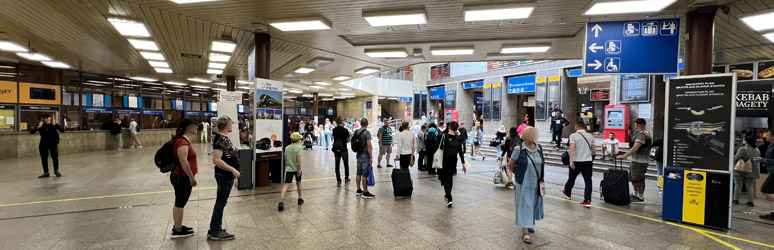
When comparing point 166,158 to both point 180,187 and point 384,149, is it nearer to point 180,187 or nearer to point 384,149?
point 180,187

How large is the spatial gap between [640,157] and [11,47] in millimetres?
15414

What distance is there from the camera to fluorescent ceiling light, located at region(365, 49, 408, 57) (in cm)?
900

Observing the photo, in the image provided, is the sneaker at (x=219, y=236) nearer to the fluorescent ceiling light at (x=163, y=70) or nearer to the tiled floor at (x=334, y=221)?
the tiled floor at (x=334, y=221)

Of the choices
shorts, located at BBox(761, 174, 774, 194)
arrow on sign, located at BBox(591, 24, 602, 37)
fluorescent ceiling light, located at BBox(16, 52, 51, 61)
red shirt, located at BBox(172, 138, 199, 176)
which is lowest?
shorts, located at BBox(761, 174, 774, 194)

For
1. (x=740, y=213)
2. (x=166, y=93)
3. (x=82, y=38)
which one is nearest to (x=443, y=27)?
(x=740, y=213)

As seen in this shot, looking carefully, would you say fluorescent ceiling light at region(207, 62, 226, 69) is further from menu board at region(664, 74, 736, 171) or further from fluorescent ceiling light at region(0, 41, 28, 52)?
menu board at region(664, 74, 736, 171)

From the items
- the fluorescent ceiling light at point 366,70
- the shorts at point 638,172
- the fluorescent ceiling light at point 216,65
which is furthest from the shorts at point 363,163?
the fluorescent ceiling light at point 216,65

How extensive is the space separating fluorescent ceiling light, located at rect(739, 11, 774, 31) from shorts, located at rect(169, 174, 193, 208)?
906 cm

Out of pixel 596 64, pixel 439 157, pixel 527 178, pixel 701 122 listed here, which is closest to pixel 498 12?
→ pixel 596 64

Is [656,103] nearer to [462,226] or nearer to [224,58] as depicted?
[462,226]

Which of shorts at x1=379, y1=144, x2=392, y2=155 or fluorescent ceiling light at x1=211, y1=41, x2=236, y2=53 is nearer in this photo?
fluorescent ceiling light at x1=211, y1=41, x2=236, y2=53

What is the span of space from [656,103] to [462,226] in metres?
11.8

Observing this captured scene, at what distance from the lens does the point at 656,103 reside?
40.0ft

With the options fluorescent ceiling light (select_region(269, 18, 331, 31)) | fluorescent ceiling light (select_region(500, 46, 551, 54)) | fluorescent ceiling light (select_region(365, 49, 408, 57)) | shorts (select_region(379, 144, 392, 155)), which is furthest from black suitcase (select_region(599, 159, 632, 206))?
fluorescent ceiling light (select_region(269, 18, 331, 31))
